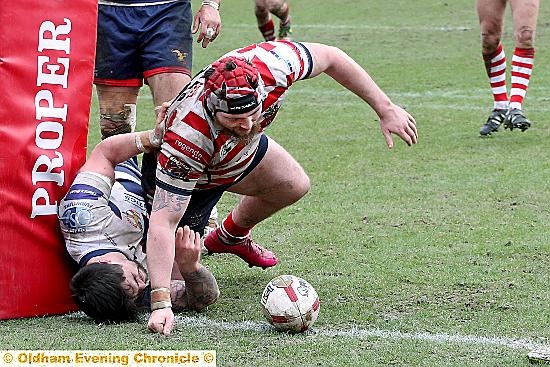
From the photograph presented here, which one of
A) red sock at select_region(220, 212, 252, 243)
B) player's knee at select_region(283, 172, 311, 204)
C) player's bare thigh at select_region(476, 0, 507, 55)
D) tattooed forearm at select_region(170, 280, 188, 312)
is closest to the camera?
tattooed forearm at select_region(170, 280, 188, 312)

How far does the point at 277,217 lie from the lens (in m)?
6.71

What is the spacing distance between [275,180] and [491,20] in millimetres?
4450

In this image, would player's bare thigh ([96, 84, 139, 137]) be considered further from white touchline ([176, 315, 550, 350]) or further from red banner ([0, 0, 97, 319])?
white touchline ([176, 315, 550, 350])

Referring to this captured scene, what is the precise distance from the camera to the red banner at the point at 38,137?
482 cm

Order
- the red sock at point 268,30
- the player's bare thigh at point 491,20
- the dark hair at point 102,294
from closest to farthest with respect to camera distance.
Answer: the dark hair at point 102,294 < the player's bare thigh at point 491,20 < the red sock at point 268,30

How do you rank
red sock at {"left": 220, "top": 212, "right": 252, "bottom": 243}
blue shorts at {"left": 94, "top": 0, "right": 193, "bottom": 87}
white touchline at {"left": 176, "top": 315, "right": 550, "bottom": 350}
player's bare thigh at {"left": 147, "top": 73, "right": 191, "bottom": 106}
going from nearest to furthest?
1. white touchline at {"left": 176, "top": 315, "right": 550, "bottom": 350}
2. red sock at {"left": 220, "top": 212, "right": 252, "bottom": 243}
3. player's bare thigh at {"left": 147, "top": 73, "right": 191, "bottom": 106}
4. blue shorts at {"left": 94, "top": 0, "right": 193, "bottom": 87}

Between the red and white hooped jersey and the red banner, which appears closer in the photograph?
the red and white hooped jersey

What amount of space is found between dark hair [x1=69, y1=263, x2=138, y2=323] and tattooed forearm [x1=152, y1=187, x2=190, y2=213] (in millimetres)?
385

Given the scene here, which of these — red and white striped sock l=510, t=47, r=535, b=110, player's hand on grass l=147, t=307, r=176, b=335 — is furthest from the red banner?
red and white striped sock l=510, t=47, r=535, b=110

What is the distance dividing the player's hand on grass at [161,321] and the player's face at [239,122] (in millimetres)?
759

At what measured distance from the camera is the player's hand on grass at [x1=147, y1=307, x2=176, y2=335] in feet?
14.5

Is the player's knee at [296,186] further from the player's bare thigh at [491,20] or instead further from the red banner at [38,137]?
the player's bare thigh at [491,20]

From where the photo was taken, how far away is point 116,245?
16.4 feet

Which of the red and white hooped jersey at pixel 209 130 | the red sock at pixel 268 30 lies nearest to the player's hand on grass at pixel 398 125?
the red and white hooped jersey at pixel 209 130
